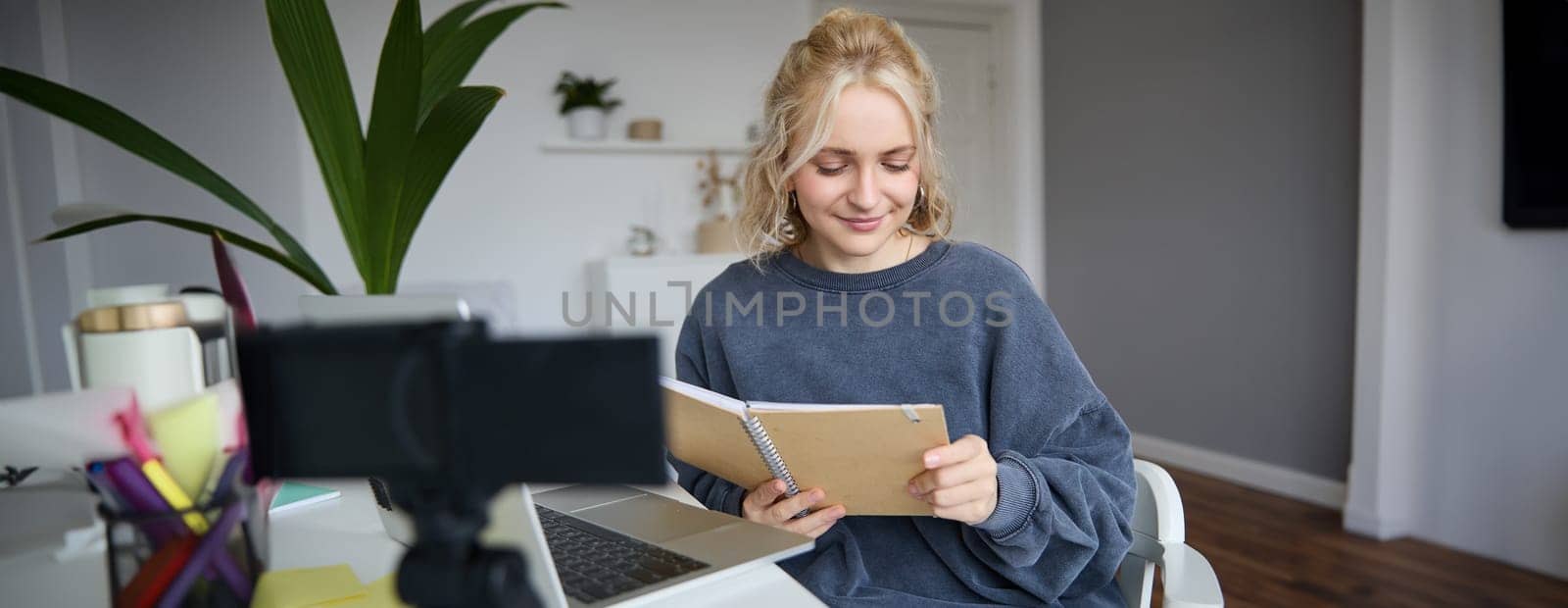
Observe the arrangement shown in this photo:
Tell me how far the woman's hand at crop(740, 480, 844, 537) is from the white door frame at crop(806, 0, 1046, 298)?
3.51 metres

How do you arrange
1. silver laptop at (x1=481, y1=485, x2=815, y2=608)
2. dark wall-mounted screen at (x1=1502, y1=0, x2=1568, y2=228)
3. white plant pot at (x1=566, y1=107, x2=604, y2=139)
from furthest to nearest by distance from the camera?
white plant pot at (x1=566, y1=107, x2=604, y2=139), dark wall-mounted screen at (x1=1502, y1=0, x2=1568, y2=228), silver laptop at (x1=481, y1=485, x2=815, y2=608)

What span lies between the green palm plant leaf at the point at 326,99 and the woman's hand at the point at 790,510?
0.80m

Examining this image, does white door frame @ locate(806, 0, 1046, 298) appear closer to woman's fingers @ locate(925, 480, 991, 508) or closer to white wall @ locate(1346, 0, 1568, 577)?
white wall @ locate(1346, 0, 1568, 577)

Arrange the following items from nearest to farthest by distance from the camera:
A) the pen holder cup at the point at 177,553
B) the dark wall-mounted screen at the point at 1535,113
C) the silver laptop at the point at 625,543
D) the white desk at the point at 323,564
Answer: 1. the pen holder cup at the point at 177,553
2. the silver laptop at the point at 625,543
3. the white desk at the point at 323,564
4. the dark wall-mounted screen at the point at 1535,113

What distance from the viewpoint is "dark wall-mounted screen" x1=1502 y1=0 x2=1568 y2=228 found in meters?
2.42

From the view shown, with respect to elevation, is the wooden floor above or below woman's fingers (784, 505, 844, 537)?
below

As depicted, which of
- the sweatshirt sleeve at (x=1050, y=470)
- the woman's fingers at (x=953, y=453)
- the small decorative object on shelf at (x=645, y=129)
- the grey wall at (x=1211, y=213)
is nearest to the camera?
the woman's fingers at (x=953, y=453)

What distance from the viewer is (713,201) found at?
3877mm

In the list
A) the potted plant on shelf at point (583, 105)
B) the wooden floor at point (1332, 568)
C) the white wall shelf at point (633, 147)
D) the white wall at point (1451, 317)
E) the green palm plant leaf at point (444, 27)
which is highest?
the potted plant on shelf at point (583, 105)

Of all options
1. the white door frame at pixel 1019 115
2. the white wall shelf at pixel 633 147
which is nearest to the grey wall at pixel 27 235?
the white wall shelf at pixel 633 147

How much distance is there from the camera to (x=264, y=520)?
632 mm

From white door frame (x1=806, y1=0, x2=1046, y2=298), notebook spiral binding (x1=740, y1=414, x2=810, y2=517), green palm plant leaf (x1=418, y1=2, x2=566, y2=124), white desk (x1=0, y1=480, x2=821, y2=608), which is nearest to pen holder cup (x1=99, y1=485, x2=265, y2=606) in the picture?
white desk (x1=0, y1=480, x2=821, y2=608)

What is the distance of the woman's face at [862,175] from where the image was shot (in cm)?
115

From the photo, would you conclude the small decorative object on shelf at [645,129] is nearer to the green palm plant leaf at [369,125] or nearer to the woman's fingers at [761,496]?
the green palm plant leaf at [369,125]
